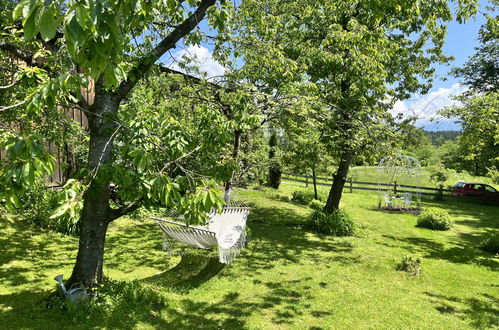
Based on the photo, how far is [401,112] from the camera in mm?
11039

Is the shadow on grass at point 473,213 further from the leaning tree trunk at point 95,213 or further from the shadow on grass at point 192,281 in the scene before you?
the leaning tree trunk at point 95,213

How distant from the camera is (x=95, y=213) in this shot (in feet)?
13.3

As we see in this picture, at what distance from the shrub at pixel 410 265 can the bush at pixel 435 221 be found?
217 inches

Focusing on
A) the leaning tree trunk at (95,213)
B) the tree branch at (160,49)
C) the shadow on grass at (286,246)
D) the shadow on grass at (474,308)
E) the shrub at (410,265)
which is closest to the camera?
the tree branch at (160,49)

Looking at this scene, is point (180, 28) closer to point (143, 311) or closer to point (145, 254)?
point (143, 311)

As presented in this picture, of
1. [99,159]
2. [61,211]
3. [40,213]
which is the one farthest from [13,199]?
[40,213]

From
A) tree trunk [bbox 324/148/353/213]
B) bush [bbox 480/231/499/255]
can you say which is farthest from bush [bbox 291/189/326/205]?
bush [bbox 480/231/499/255]

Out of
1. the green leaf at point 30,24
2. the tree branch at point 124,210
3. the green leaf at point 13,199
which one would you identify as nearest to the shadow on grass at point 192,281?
the tree branch at point 124,210

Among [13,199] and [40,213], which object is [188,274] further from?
[13,199]

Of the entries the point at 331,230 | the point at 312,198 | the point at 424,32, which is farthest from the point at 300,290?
the point at 312,198

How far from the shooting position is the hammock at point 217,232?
5605 mm

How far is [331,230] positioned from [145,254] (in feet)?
17.8

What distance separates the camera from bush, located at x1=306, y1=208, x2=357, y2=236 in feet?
32.4

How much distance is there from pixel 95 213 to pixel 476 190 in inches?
898
